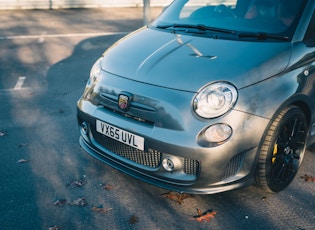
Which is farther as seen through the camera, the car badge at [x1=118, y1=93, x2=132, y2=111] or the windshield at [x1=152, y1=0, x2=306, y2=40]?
the windshield at [x1=152, y1=0, x2=306, y2=40]

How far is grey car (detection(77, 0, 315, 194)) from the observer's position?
2621 mm

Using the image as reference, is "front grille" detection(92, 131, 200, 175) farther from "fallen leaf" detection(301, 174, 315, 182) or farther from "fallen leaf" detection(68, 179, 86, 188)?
"fallen leaf" detection(301, 174, 315, 182)

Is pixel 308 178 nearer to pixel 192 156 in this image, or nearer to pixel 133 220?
pixel 192 156

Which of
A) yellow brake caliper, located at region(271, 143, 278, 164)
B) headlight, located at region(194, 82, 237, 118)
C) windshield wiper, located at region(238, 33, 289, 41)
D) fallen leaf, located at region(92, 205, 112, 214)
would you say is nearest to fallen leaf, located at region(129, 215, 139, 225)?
fallen leaf, located at region(92, 205, 112, 214)

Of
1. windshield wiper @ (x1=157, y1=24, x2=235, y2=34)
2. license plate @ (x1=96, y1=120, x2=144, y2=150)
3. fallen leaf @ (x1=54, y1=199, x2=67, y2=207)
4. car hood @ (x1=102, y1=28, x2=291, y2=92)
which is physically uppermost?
windshield wiper @ (x1=157, y1=24, x2=235, y2=34)

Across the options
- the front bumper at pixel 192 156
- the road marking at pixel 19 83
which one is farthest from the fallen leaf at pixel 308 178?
the road marking at pixel 19 83

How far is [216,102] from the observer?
262cm

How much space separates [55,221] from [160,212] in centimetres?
83

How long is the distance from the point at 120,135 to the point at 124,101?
272 mm

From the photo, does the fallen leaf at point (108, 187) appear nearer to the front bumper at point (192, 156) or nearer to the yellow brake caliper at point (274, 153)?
the front bumper at point (192, 156)

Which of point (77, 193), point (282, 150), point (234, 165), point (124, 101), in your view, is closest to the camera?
point (234, 165)

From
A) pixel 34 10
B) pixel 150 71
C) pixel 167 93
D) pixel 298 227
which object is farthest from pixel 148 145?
pixel 34 10

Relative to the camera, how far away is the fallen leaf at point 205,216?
287 centimetres

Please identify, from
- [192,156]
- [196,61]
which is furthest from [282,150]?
[196,61]
